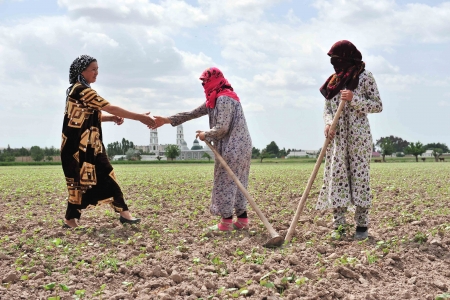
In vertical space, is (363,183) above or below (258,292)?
above

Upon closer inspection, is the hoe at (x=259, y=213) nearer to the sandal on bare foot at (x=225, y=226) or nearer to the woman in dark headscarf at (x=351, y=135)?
the sandal on bare foot at (x=225, y=226)

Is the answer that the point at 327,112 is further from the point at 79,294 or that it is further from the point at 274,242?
the point at 79,294

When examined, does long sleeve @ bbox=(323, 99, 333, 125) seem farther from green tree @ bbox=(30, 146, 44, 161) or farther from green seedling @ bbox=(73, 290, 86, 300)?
green tree @ bbox=(30, 146, 44, 161)

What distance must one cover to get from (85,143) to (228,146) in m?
1.69

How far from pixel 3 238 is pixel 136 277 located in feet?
7.32

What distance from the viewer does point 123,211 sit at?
6.50 metres

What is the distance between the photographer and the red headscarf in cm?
594

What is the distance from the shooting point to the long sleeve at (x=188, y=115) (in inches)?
250

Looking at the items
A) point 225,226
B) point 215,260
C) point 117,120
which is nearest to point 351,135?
point 225,226

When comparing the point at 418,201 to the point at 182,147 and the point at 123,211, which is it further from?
the point at 182,147

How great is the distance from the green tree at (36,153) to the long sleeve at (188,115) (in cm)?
8747

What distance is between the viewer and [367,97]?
5.50 metres

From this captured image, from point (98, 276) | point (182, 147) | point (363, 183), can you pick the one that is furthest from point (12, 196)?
point (182, 147)

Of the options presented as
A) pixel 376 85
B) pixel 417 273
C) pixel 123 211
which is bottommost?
pixel 417 273
